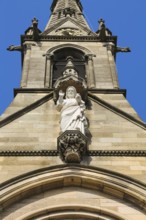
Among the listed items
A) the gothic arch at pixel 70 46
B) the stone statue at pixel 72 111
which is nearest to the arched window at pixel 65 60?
the gothic arch at pixel 70 46

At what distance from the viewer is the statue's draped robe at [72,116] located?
16609 millimetres

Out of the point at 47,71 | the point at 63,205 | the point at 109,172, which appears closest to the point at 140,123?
the point at 109,172

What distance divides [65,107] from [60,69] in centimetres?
670

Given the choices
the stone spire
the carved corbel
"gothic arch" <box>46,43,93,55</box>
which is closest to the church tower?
"gothic arch" <box>46,43,93,55</box>

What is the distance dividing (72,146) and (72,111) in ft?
5.94

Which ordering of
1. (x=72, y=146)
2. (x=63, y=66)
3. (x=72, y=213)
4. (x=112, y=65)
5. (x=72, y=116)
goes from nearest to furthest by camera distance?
(x=72, y=213)
(x=72, y=146)
(x=72, y=116)
(x=112, y=65)
(x=63, y=66)

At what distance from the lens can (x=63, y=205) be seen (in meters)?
14.4

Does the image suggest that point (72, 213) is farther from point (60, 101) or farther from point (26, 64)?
point (26, 64)

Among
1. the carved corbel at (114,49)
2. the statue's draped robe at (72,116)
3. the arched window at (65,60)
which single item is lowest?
the statue's draped robe at (72,116)

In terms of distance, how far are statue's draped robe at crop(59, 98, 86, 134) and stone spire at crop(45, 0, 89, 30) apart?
46.8ft

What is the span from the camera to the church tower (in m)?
14.4

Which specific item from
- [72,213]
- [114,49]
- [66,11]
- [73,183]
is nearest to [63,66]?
[114,49]

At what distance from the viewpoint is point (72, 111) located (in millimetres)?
17391

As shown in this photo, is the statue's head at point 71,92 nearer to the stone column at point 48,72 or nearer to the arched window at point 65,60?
the stone column at point 48,72
